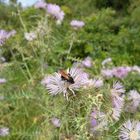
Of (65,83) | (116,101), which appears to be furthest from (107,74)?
(65,83)

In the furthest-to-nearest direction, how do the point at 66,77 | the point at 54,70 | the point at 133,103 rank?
the point at 54,70 < the point at 133,103 < the point at 66,77

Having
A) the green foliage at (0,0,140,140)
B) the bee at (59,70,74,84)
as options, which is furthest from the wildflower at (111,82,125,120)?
the bee at (59,70,74,84)

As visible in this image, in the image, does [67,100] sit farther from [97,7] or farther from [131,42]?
[97,7]

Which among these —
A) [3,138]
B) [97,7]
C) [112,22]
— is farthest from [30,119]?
[97,7]

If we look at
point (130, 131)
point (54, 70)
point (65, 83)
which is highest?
point (65, 83)

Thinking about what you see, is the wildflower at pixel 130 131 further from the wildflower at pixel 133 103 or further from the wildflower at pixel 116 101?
the wildflower at pixel 133 103

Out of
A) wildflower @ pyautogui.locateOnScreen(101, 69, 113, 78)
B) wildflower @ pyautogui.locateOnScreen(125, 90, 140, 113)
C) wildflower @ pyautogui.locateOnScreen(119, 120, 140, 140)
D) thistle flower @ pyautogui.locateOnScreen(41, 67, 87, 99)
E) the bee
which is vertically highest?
the bee

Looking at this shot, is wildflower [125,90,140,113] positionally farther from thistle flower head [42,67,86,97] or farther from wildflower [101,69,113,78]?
thistle flower head [42,67,86,97]

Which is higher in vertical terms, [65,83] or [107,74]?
[65,83]

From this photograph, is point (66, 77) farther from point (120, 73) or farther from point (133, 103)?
point (120, 73)
